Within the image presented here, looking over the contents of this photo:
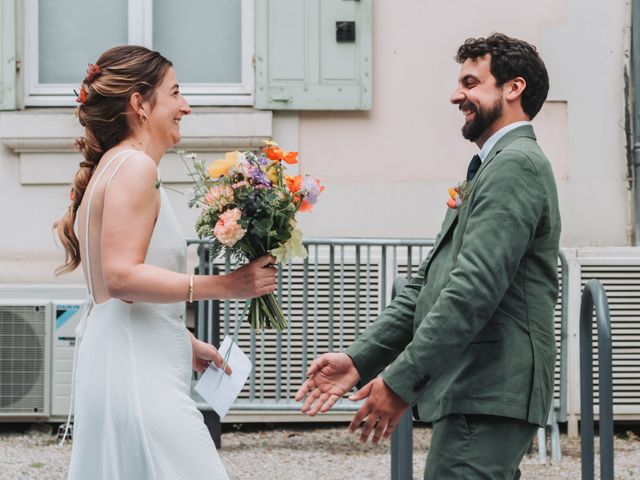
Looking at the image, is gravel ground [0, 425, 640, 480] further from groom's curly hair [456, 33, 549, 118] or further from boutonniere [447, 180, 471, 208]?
groom's curly hair [456, 33, 549, 118]

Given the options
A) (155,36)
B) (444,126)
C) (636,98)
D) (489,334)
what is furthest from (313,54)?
(489,334)

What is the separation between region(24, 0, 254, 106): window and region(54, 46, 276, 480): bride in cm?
429

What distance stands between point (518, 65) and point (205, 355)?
1.24 meters

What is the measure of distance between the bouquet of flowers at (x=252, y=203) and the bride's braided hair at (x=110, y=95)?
0.33 metres

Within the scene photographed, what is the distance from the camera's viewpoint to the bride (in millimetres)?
3162

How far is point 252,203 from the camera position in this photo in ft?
10.4

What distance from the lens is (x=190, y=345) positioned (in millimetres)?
3402

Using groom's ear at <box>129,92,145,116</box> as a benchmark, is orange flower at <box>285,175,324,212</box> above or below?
below

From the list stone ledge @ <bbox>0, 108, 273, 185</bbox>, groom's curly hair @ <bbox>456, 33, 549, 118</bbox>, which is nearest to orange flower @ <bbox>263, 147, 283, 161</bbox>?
groom's curly hair @ <bbox>456, 33, 549, 118</bbox>

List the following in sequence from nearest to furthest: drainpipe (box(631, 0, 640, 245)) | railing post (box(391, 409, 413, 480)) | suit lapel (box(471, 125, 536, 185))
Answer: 1. suit lapel (box(471, 125, 536, 185))
2. railing post (box(391, 409, 413, 480))
3. drainpipe (box(631, 0, 640, 245))

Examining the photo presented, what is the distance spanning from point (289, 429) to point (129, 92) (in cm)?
406

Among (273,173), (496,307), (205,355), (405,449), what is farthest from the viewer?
(405,449)

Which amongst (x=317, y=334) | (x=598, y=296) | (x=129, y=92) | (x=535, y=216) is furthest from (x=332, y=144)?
(x=535, y=216)

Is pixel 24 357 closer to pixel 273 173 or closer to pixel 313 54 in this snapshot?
pixel 313 54
